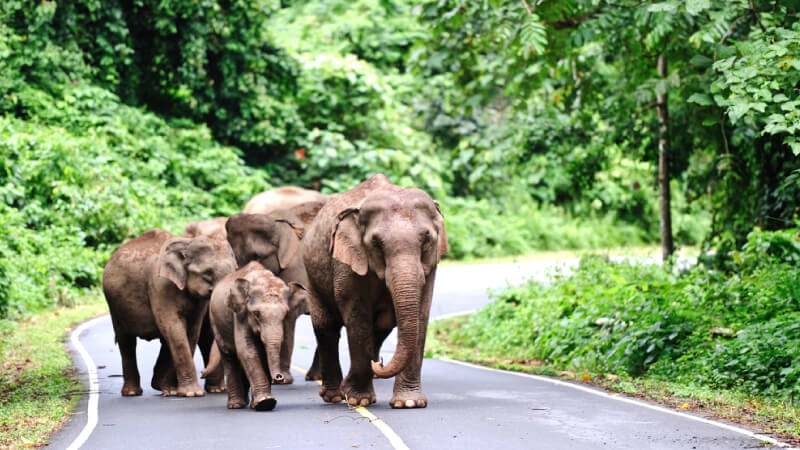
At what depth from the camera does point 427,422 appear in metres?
10.5

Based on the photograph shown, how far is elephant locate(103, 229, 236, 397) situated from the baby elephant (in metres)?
1.20

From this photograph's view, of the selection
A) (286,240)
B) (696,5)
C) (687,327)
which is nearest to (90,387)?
(286,240)

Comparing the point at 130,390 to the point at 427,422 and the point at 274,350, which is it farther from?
the point at 427,422

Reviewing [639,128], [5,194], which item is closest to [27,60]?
[5,194]

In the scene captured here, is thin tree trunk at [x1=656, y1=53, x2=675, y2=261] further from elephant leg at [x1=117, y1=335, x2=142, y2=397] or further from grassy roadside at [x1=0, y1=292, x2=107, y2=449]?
grassy roadside at [x1=0, y1=292, x2=107, y2=449]

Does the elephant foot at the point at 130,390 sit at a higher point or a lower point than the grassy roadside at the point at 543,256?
higher

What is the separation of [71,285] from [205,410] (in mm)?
14293

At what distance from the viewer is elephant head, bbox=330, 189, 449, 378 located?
10.7 metres

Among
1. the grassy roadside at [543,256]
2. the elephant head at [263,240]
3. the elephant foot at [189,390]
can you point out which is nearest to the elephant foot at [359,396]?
Answer: the elephant foot at [189,390]

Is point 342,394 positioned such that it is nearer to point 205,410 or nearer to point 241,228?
point 205,410

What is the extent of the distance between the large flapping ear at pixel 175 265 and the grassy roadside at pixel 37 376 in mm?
1738

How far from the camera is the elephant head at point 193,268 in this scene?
526 inches

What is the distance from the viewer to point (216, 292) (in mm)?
12391

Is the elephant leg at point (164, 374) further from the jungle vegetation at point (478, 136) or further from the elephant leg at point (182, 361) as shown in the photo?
the jungle vegetation at point (478, 136)
